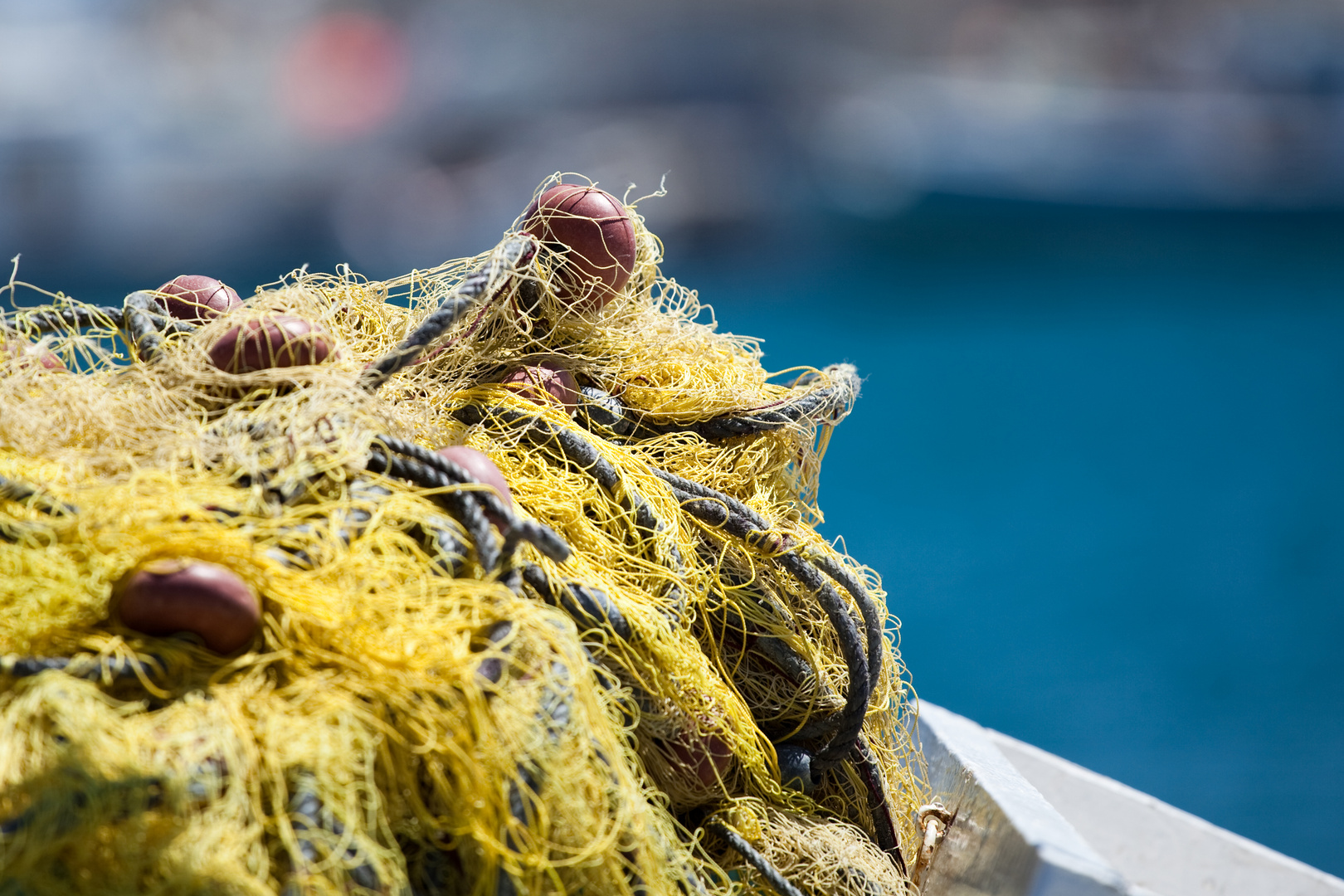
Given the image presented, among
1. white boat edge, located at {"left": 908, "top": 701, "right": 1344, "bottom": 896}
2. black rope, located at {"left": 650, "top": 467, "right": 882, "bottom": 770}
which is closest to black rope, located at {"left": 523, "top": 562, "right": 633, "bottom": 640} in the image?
A: black rope, located at {"left": 650, "top": 467, "right": 882, "bottom": 770}

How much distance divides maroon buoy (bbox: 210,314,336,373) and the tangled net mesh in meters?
0.01

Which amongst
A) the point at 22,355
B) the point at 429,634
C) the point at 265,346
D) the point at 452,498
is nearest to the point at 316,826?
the point at 429,634

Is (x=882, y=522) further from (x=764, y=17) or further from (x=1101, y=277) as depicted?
(x=764, y=17)

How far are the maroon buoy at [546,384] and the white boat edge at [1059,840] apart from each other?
1.70 feet

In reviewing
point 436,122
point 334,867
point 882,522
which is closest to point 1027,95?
point 436,122

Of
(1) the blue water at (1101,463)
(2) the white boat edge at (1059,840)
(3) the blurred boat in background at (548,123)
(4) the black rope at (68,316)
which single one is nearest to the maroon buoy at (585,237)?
(4) the black rope at (68,316)

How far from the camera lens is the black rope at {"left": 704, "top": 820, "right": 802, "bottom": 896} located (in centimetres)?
77

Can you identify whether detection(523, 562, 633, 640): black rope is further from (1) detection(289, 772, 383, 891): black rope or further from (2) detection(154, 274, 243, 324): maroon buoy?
(2) detection(154, 274, 243, 324): maroon buoy

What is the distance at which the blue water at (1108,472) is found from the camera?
3.44m

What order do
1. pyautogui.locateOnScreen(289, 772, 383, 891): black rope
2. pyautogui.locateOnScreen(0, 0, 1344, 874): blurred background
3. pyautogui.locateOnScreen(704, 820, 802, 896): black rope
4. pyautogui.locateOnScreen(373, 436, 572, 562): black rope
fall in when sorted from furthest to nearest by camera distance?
pyautogui.locateOnScreen(0, 0, 1344, 874): blurred background
pyautogui.locateOnScreen(704, 820, 802, 896): black rope
pyautogui.locateOnScreen(373, 436, 572, 562): black rope
pyautogui.locateOnScreen(289, 772, 383, 891): black rope

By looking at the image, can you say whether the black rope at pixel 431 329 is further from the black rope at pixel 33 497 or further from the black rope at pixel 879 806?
the black rope at pixel 879 806

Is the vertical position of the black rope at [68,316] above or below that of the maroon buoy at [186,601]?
above

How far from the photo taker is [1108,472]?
4.93m

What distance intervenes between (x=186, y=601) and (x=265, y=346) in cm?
23
